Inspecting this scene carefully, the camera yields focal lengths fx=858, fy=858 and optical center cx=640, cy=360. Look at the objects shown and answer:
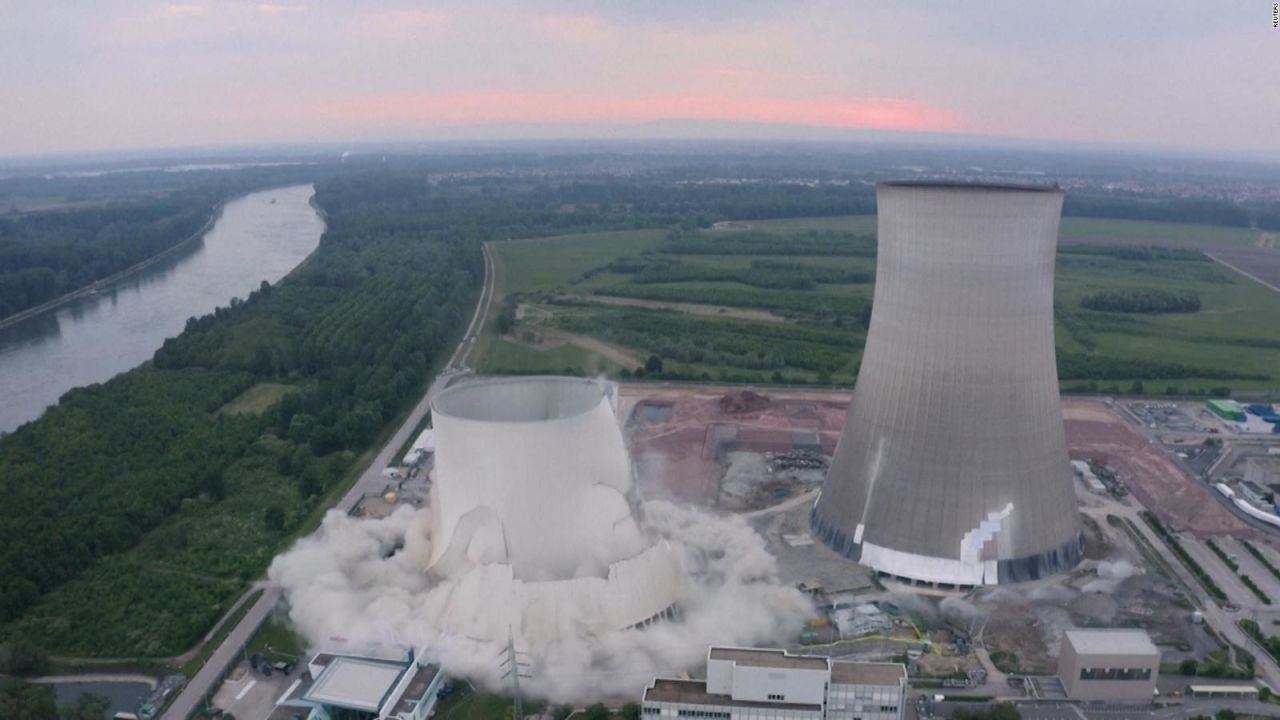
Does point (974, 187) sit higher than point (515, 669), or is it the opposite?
point (974, 187)

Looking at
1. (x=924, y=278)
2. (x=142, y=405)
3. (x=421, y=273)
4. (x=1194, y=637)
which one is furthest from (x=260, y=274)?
(x=1194, y=637)

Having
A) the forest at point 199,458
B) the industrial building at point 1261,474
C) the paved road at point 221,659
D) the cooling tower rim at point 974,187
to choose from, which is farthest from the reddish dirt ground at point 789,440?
the cooling tower rim at point 974,187

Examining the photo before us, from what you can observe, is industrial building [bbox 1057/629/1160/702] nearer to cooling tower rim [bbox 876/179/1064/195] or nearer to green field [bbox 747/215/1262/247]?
cooling tower rim [bbox 876/179/1064/195]

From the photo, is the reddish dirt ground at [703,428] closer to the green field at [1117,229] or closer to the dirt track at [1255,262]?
the dirt track at [1255,262]

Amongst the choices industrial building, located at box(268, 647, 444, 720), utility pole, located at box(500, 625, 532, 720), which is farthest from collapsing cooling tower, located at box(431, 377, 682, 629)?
industrial building, located at box(268, 647, 444, 720)

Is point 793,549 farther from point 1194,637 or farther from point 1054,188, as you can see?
point 1054,188

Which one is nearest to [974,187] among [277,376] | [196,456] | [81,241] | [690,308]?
[196,456]

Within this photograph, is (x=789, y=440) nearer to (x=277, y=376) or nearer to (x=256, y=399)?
(x=256, y=399)
